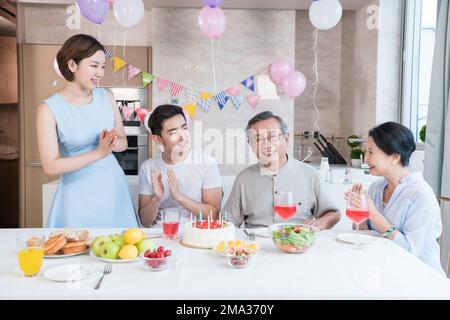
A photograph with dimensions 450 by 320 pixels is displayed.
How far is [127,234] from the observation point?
1620mm

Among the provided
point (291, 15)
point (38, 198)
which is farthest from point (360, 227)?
point (38, 198)

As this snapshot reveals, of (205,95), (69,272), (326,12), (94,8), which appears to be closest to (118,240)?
(69,272)

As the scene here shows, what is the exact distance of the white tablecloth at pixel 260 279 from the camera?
50.3 inches

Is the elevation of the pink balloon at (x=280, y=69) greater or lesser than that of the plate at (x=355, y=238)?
greater

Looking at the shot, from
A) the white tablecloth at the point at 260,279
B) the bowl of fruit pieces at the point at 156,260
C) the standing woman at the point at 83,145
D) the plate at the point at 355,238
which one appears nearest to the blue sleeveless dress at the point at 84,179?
the standing woman at the point at 83,145

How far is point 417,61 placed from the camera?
4113 millimetres

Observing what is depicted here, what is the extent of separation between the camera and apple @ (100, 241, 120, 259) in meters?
1.57

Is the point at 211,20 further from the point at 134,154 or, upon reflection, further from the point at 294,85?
the point at 134,154

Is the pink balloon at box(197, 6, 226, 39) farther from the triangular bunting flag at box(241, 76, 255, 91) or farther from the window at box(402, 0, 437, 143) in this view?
the window at box(402, 0, 437, 143)

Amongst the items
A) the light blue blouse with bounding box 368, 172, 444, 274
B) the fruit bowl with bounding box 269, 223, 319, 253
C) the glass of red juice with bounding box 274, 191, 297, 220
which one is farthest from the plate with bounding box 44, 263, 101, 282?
the light blue blouse with bounding box 368, 172, 444, 274

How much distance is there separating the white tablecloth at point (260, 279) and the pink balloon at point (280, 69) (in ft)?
10.00

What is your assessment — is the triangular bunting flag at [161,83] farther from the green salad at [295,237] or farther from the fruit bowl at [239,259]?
the fruit bowl at [239,259]
